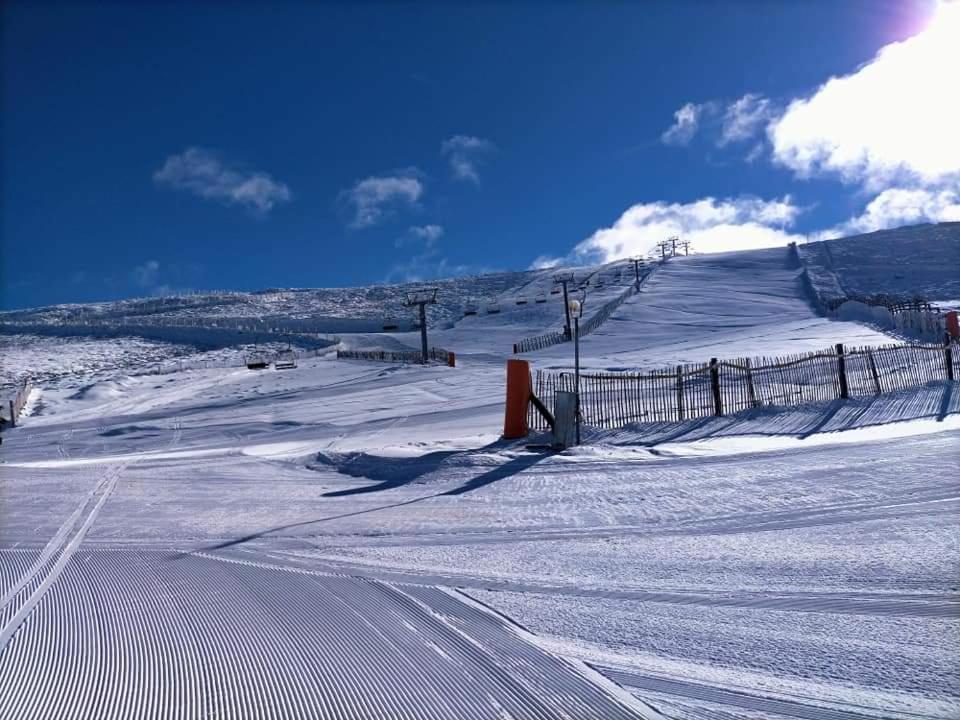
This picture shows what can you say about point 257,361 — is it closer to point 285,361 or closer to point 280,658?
point 285,361

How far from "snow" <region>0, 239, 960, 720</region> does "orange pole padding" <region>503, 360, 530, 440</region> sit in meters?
1.10

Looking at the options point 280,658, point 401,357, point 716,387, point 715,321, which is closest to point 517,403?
point 716,387

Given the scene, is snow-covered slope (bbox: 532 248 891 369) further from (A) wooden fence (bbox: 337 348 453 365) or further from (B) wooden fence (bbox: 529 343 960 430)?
(B) wooden fence (bbox: 529 343 960 430)

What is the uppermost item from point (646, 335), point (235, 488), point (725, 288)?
point (725, 288)

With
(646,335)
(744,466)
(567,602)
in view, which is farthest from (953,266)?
(567,602)

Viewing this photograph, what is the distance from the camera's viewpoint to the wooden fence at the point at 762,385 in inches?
602

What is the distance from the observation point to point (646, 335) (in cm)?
5209

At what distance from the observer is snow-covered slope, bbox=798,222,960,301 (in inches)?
2623

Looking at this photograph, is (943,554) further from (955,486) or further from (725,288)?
(725,288)

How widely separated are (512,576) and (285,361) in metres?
44.2

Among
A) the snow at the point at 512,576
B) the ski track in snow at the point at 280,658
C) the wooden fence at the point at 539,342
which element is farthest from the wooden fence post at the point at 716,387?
the wooden fence at the point at 539,342

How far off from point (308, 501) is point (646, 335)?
44944 millimetres

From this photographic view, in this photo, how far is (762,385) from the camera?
1714 cm

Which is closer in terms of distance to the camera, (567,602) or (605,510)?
(567,602)
